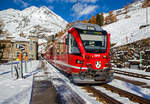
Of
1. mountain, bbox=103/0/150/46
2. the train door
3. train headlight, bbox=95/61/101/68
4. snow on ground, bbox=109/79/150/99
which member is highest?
mountain, bbox=103/0/150/46

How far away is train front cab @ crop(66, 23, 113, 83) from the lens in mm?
6223

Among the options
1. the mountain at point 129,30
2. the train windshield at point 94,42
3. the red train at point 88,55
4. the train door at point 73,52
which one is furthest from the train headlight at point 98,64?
the mountain at point 129,30

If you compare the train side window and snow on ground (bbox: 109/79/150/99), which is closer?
snow on ground (bbox: 109/79/150/99)

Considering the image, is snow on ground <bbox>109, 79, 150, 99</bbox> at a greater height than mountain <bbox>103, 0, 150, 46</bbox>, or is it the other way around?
mountain <bbox>103, 0, 150, 46</bbox>

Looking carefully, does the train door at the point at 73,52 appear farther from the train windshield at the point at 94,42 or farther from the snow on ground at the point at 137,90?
the snow on ground at the point at 137,90

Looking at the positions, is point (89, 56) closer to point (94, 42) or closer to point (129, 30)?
point (94, 42)

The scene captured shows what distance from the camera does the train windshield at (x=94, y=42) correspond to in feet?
21.8

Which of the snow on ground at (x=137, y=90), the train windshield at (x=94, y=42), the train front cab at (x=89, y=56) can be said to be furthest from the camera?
the train windshield at (x=94, y=42)

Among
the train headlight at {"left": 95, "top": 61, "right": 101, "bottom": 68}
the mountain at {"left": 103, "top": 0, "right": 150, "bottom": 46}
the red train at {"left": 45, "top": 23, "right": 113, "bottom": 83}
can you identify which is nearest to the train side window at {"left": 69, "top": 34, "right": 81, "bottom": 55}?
the red train at {"left": 45, "top": 23, "right": 113, "bottom": 83}

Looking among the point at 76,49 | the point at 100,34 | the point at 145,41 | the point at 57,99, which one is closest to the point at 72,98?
the point at 57,99

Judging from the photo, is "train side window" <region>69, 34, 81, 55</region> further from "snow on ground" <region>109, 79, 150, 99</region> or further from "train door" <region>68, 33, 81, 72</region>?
"snow on ground" <region>109, 79, 150, 99</region>

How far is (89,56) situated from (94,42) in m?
0.97

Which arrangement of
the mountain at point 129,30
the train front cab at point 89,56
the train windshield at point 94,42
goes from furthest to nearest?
the mountain at point 129,30, the train windshield at point 94,42, the train front cab at point 89,56

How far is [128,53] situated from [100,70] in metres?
12.7
